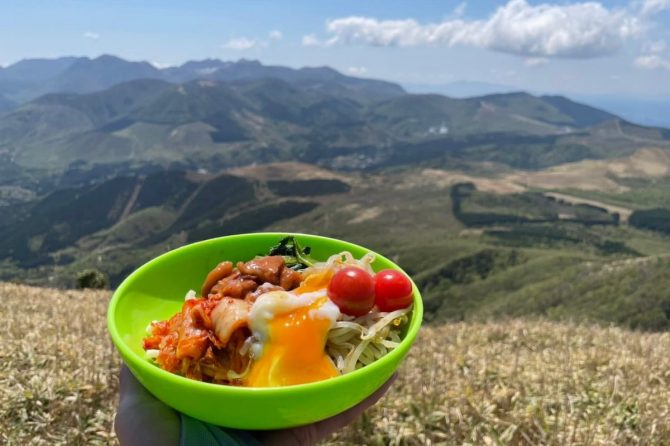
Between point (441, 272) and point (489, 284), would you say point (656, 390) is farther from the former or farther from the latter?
point (441, 272)

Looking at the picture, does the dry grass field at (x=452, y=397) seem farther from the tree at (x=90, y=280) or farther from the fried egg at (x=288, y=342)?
the tree at (x=90, y=280)

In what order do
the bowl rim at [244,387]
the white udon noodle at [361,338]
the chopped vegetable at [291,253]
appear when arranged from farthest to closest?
the chopped vegetable at [291,253], the white udon noodle at [361,338], the bowl rim at [244,387]

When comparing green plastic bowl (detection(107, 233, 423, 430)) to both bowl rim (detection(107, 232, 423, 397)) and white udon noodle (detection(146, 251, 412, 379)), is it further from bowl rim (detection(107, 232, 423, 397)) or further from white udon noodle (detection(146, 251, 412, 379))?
white udon noodle (detection(146, 251, 412, 379))

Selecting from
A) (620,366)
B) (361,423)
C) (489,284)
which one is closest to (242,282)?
(361,423)

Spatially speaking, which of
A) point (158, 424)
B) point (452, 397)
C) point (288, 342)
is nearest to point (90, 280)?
point (452, 397)

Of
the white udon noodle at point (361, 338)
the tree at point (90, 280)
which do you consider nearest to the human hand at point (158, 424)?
→ the white udon noodle at point (361, 338)
